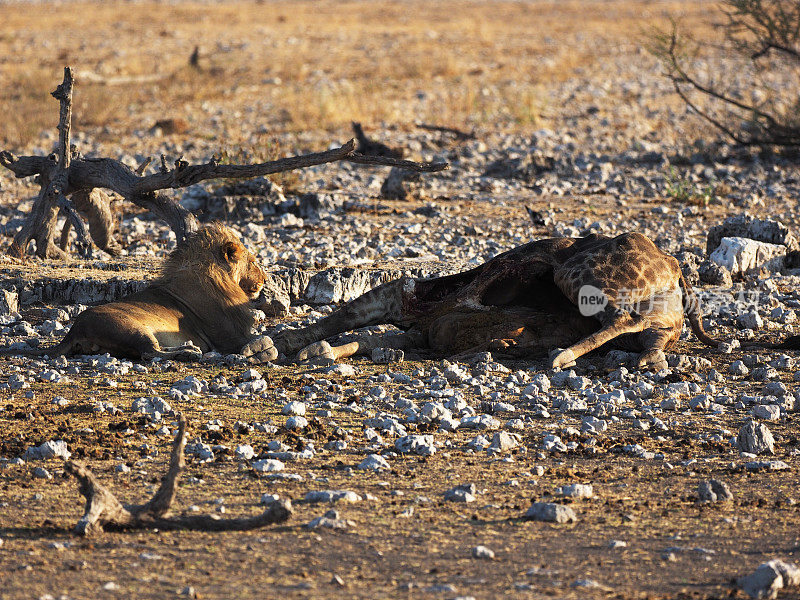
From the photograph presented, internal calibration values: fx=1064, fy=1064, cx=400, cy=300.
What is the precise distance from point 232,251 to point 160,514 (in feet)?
15.6

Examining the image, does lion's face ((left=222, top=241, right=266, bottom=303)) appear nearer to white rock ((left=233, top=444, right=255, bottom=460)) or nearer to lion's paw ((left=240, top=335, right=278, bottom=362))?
lion's paw ((left=240, top=335, right=278, bottom=362))

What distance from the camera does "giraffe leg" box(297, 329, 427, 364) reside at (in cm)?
808

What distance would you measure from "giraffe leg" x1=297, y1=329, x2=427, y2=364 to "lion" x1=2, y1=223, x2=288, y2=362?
29cm

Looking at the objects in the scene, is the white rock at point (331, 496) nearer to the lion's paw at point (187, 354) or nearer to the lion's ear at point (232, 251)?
the lion's paw at point (187, 354)

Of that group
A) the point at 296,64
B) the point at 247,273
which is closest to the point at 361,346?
the point at 247,273

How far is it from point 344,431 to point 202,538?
5.84 feet

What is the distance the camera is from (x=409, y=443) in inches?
230

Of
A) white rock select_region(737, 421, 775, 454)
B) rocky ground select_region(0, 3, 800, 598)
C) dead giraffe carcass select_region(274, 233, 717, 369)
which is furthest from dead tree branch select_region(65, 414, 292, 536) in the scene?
dead giraffe carcass select_region(274, 233, 717, 369)

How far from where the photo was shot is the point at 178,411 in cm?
653

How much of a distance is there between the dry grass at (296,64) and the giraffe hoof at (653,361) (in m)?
13.6

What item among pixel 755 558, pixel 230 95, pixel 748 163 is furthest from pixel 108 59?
pixel 755 558

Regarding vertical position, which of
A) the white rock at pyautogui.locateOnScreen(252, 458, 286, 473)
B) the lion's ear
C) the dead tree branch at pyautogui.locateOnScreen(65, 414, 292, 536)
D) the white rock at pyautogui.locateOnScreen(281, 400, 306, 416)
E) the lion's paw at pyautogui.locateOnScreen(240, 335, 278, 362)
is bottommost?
the lion's paw at pyautogui.locateOnScreen(240, 335, 278, 362)

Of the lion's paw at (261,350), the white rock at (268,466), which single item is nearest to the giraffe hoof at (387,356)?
the lion's paw at (261,350)

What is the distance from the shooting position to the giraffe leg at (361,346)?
26.5 ft
